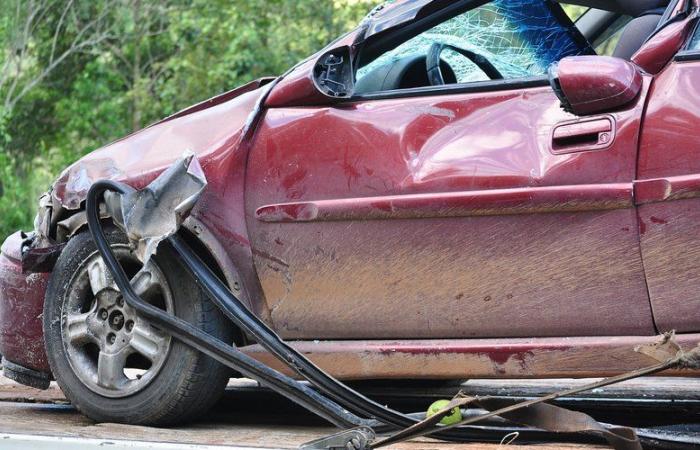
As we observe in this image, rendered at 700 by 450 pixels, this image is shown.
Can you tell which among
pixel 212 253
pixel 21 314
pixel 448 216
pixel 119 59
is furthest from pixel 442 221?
pixel 119 59

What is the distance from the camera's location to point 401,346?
3688 millimetres

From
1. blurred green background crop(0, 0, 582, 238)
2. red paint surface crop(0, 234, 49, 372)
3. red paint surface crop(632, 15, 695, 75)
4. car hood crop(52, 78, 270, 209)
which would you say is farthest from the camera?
blurred green background crop(0, 0, 582, 238)

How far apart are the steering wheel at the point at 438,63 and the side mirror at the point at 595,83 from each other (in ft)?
2.66

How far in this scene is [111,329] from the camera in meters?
4.09

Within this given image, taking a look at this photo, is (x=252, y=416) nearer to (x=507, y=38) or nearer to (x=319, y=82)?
(x=319, y=82)

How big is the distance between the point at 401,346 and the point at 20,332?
171 centimetres

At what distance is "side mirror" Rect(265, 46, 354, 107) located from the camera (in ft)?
12.8

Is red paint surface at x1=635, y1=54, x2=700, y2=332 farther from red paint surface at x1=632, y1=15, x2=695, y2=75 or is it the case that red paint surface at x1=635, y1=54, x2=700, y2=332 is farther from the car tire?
the car tire

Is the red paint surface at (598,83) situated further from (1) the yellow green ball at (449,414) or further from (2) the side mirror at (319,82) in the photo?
(1) the yellow green ball at (449,414)

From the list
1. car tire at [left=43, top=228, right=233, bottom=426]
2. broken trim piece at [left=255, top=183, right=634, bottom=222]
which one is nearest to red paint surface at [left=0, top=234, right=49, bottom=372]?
car tire at [left=43, top=228, right=233, bottom=426]

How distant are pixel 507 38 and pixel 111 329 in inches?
75.2

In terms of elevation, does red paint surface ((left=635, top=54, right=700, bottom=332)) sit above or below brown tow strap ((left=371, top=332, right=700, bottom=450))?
above

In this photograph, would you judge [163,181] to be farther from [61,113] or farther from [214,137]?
[61,113]

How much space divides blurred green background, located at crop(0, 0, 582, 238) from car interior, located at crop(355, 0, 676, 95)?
12.6 metres
